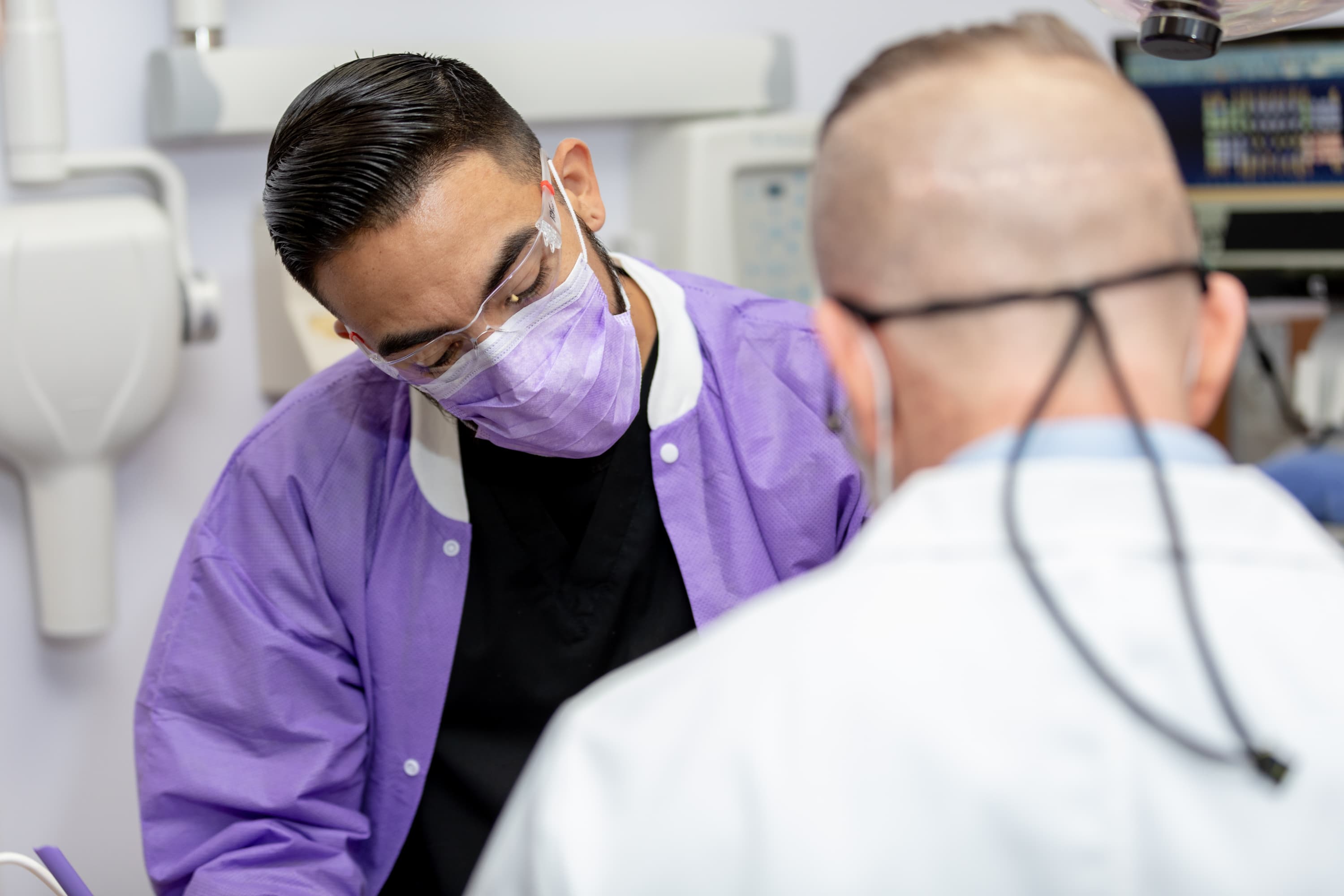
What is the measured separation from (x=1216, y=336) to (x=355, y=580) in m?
0.77

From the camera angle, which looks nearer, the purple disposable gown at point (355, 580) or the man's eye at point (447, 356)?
the man's eye at point (447, 356)

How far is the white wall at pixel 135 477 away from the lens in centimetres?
159

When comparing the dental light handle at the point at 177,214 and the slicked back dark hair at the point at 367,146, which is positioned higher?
the slicked back dark hair at the point at 367,146

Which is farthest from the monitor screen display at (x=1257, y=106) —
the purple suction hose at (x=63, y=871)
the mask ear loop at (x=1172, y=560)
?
the purple suction hose at (x=63, y=871)

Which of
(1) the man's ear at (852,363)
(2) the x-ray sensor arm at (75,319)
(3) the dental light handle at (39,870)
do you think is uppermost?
(1) the man's ear at (852,363)

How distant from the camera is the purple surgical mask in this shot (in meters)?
1.04

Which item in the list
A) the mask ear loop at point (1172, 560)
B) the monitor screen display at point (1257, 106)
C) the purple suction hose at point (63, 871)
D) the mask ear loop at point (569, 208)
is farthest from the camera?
the monitor screen display at point (1257, 106)

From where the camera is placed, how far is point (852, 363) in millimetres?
658

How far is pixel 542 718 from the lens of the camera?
1197 millimetres

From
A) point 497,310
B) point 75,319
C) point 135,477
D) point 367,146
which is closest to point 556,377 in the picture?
point 497,310

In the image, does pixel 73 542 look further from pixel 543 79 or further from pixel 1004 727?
pixel 1004 727

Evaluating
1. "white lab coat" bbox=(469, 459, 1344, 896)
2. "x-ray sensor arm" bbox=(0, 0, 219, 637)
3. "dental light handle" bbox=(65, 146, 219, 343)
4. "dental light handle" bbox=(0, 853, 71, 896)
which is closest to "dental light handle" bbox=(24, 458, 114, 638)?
"x-ray sensor arm" bbox=(0, 0, 219, 637)

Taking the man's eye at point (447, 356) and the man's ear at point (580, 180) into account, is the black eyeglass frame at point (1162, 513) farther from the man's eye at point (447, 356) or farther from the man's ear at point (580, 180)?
the man's ear at point (580, 180)

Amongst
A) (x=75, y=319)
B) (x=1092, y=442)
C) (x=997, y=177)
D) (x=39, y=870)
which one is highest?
(x=997, y=177)
